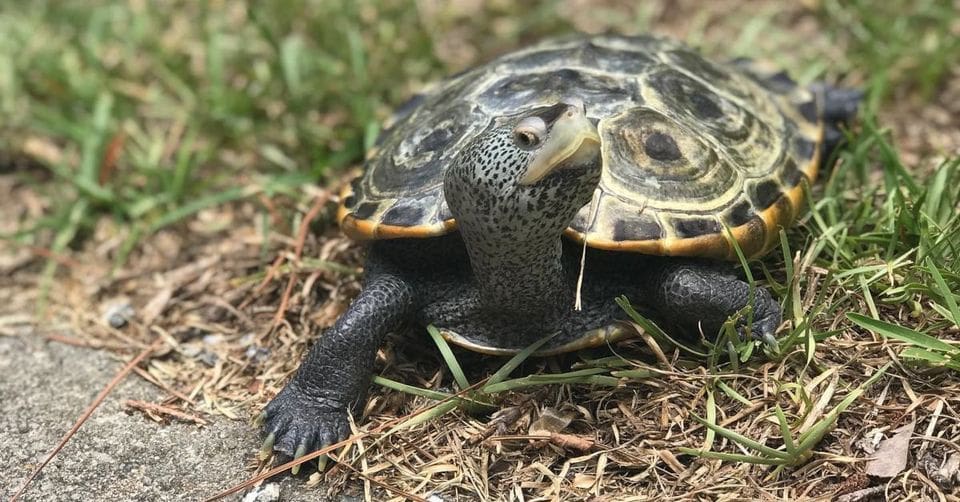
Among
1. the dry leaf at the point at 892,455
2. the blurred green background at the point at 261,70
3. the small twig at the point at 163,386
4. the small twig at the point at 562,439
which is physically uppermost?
the blurred green background at the point at 261,70

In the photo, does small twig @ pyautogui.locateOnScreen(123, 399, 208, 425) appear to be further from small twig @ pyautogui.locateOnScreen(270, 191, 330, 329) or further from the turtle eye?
the turtle eye

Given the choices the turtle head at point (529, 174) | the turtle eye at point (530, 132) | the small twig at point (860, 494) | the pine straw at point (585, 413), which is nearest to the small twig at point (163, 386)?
the pine straw at point (585, 413)

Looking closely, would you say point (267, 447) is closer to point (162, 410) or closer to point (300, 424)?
point (300, 424)

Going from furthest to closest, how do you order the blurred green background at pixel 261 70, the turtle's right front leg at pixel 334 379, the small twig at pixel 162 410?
the blurred green background at pixel 261 70 → the small twig at pixel 162 410 → the turtle's right front leg at pixel 334 379

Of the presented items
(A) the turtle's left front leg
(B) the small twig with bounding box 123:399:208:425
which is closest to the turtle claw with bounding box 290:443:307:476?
(B) the small twig with bounding box 123:399:208:425

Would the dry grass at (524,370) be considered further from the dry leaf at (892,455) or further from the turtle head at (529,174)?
the turtle head at (529,174)

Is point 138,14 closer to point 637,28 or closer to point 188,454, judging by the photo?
point 637,28

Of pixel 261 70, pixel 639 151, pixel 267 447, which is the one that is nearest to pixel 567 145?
pixel 639 151
